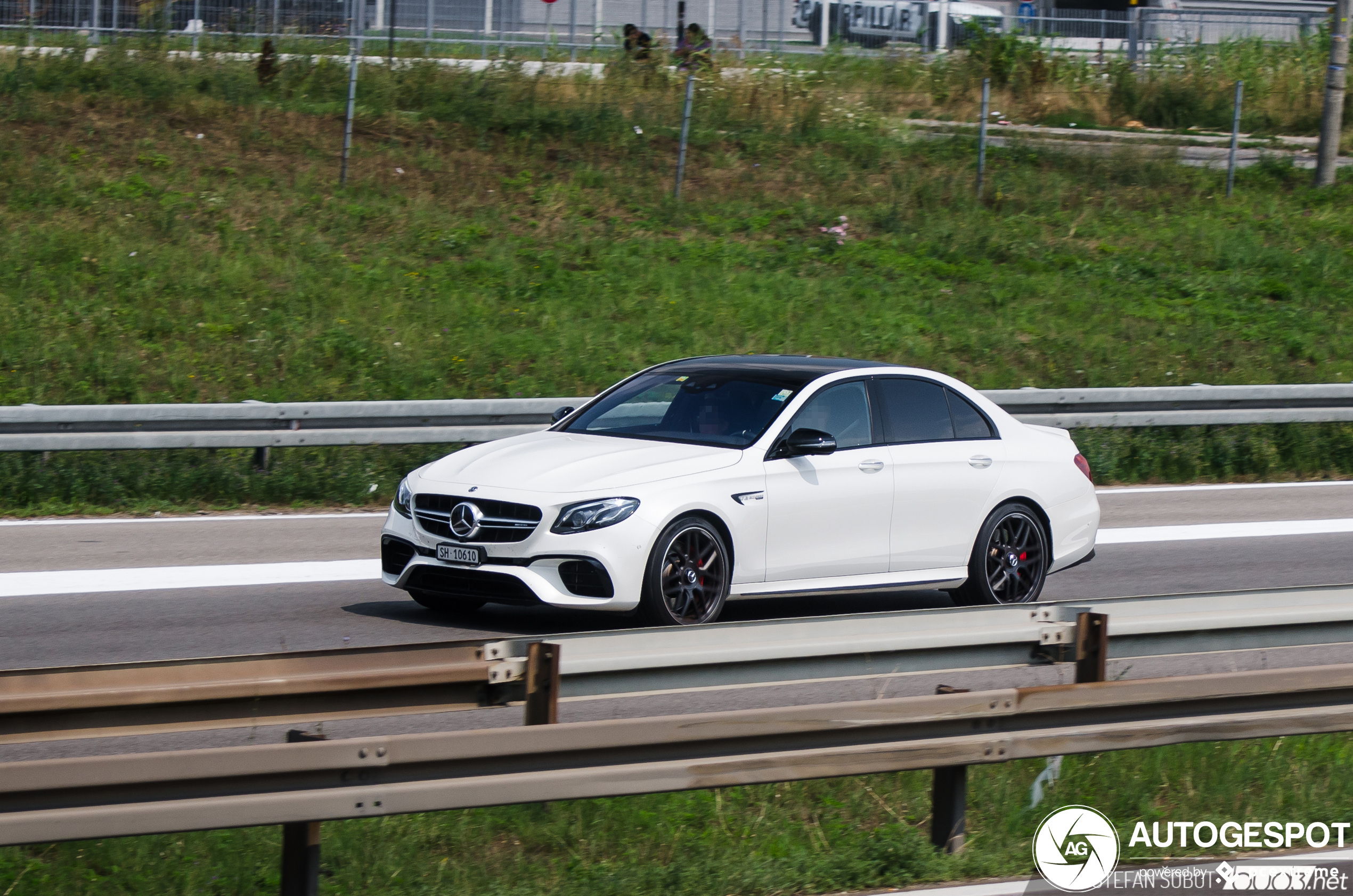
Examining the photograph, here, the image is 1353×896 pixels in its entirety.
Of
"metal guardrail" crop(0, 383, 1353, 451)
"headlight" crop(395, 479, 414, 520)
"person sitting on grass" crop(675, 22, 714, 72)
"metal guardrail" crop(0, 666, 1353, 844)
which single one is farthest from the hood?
"person sitting on grass" crop(675, 22, 714, 72)

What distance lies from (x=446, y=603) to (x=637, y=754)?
485 cm

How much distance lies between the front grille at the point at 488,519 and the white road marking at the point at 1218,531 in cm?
594

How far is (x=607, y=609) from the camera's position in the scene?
800 cm

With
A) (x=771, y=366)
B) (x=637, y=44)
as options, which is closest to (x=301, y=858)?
(x=771, y=366)

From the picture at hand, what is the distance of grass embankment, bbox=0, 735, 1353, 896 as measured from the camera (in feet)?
16.4

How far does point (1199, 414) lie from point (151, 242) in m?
11.7

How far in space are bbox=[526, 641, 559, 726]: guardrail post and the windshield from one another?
3.99 metres

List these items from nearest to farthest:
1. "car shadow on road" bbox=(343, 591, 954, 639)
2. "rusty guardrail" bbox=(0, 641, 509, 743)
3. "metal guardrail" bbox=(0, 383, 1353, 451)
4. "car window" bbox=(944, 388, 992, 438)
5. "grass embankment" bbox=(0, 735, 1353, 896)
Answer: "rusty guardrail" bbox=(0, 641, 509, 743), "grass embankment" bbox=(0, 735, 1353, 896), "car shadow on road" bbox=(343, 591, 954, 639), "car window" bbox=(944, 388, 992, 438), "metal guardrail" bbox=(0, 383, 1353, 451)

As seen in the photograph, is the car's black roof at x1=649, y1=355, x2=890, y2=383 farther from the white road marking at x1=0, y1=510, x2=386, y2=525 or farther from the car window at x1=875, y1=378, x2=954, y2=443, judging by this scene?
the white road marking at x1=0, y1=510, x2=386, y2=525

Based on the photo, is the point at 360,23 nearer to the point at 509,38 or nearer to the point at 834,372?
the point at 509,38

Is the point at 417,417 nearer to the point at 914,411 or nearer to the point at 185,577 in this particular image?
the point at 185,577

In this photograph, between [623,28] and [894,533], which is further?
[623,28]

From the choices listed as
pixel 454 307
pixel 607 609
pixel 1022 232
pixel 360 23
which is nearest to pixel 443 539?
pixel 607 609

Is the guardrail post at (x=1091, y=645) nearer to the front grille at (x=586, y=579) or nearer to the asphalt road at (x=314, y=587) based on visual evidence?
the front grille at (x=586, y=579)
